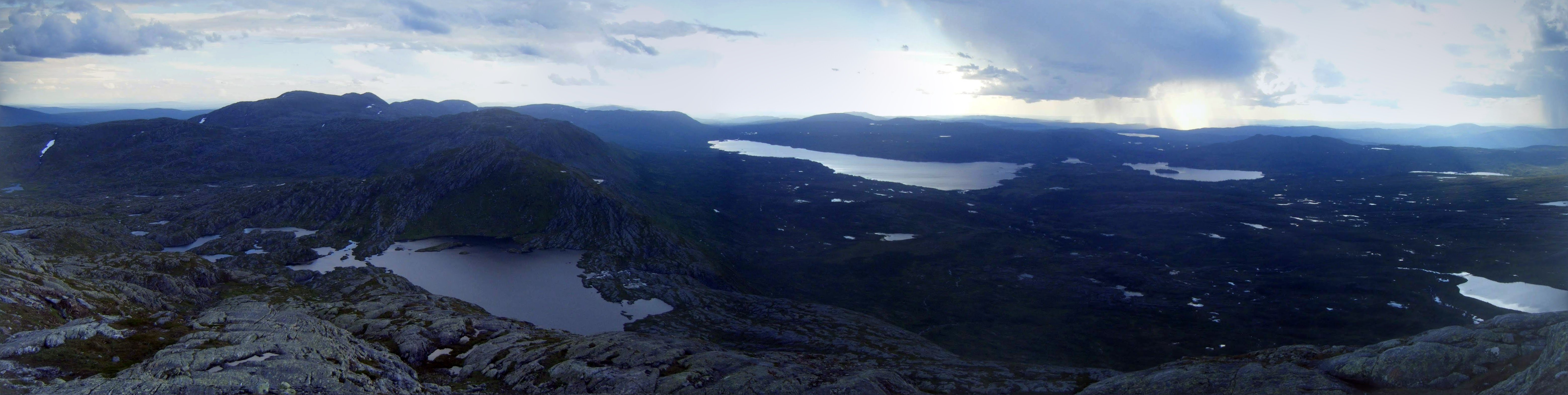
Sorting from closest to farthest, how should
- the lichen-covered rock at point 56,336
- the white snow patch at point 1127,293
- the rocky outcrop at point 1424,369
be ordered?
the rocky outcrop at point 1424,369 → the lichen-covered rock at point 56,336 → the white snow patch at point 1127,293

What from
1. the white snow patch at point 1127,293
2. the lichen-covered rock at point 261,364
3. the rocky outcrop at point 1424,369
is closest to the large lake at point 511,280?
the lichen-covered rock at point 261,364

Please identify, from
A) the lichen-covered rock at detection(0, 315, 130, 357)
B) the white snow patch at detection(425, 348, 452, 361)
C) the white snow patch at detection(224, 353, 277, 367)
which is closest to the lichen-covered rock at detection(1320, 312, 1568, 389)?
the white snow patch at detection(425, 348, 452, 361)

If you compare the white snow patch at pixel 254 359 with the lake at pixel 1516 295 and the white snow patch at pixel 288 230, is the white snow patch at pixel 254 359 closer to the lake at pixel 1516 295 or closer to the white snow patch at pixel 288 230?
the white snow patch at pixel 288 230

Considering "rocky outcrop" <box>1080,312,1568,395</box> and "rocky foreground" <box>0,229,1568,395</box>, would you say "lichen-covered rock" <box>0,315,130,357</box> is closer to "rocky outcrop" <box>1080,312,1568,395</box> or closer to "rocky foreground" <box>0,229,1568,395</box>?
"rocky foreground" <box>0,229,1568,395</box>

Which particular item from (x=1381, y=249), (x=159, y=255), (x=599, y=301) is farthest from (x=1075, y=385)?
(x=1381, y=249)

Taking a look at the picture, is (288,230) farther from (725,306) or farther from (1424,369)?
(1424,369)

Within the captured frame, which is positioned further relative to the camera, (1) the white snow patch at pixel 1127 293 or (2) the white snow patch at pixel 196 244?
(2) the white snow patch at pixel 196 244
